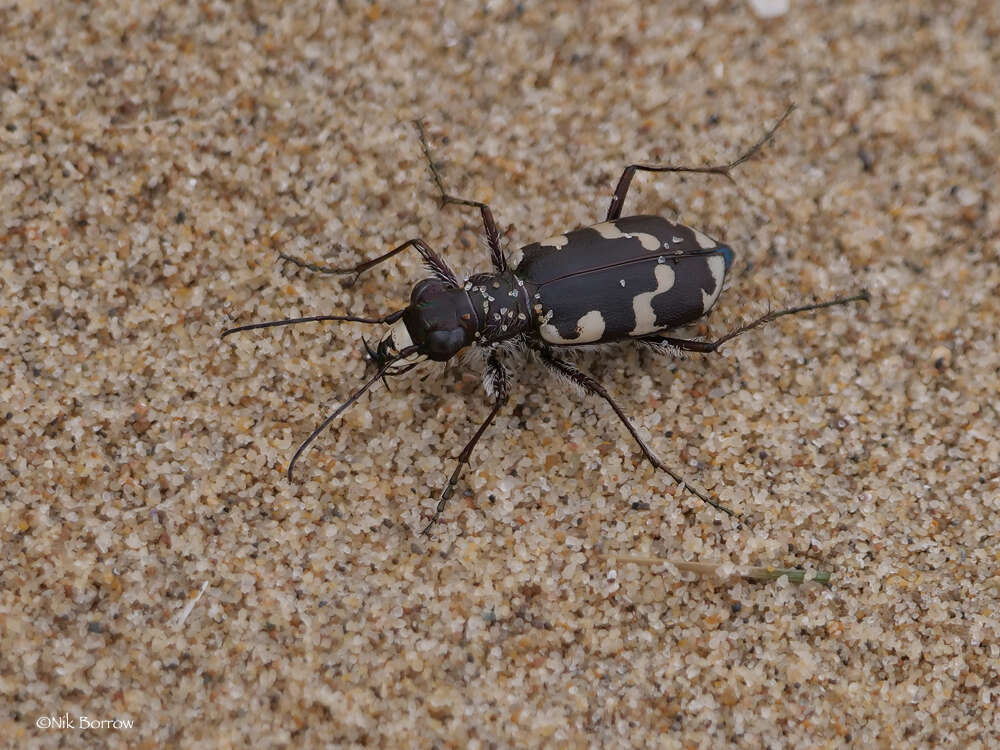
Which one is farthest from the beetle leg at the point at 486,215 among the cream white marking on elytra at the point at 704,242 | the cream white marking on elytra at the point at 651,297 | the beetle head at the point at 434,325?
the cream white marking on elytra at the point at 704,242

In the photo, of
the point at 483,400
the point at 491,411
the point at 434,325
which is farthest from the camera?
the point at 483,400

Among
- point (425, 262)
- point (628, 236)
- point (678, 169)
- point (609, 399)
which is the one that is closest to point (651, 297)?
point (628, 236)

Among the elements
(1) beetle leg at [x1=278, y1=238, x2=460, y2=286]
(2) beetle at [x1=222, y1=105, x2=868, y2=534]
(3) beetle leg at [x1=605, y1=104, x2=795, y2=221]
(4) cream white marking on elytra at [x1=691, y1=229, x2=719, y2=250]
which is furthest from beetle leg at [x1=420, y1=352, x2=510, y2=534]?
(4) cream white marking on elytra at [x1=691, y1=229, x2=719, y2=250]

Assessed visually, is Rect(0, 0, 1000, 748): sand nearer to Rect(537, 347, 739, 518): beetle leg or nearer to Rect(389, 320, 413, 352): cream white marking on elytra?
Rect(537, 347, 739, 518): beetle leg

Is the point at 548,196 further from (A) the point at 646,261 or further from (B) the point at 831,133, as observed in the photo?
(B) the point at 831,133

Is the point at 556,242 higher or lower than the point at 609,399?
higher

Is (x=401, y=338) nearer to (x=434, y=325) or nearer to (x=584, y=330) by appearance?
(x=434, y=325)
